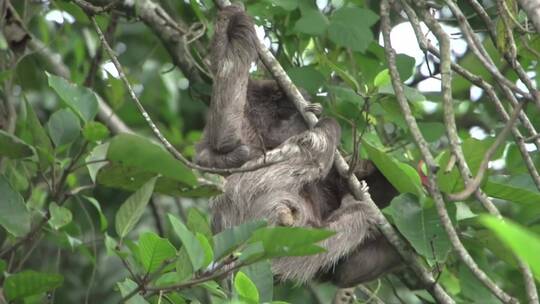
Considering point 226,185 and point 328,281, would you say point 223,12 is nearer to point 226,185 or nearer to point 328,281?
point 226,185

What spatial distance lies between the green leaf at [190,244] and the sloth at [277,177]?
1933mm

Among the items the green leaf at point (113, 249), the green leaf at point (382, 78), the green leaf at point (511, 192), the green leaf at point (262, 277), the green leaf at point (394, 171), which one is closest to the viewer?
the green leaf at point (262, 277)

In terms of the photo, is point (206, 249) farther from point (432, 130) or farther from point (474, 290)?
point (432, 130)

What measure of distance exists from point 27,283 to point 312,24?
262 centimetres

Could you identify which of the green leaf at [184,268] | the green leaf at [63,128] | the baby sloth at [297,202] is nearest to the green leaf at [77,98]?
the green leaf at [63,128]

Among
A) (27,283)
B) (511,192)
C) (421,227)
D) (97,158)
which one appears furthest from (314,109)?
(27,283)

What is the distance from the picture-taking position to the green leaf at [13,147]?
4.81 metres

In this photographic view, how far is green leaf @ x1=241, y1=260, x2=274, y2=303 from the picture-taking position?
14.6 ft

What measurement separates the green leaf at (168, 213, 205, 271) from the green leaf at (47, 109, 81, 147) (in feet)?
4.42

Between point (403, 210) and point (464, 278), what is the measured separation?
868 millimetres

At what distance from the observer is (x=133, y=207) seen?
15.2 feet

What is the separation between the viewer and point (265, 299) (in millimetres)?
4402

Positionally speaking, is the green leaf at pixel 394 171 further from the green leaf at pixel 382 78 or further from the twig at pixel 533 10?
the twig at pixel 533 10

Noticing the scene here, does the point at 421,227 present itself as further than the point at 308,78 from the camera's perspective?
No
